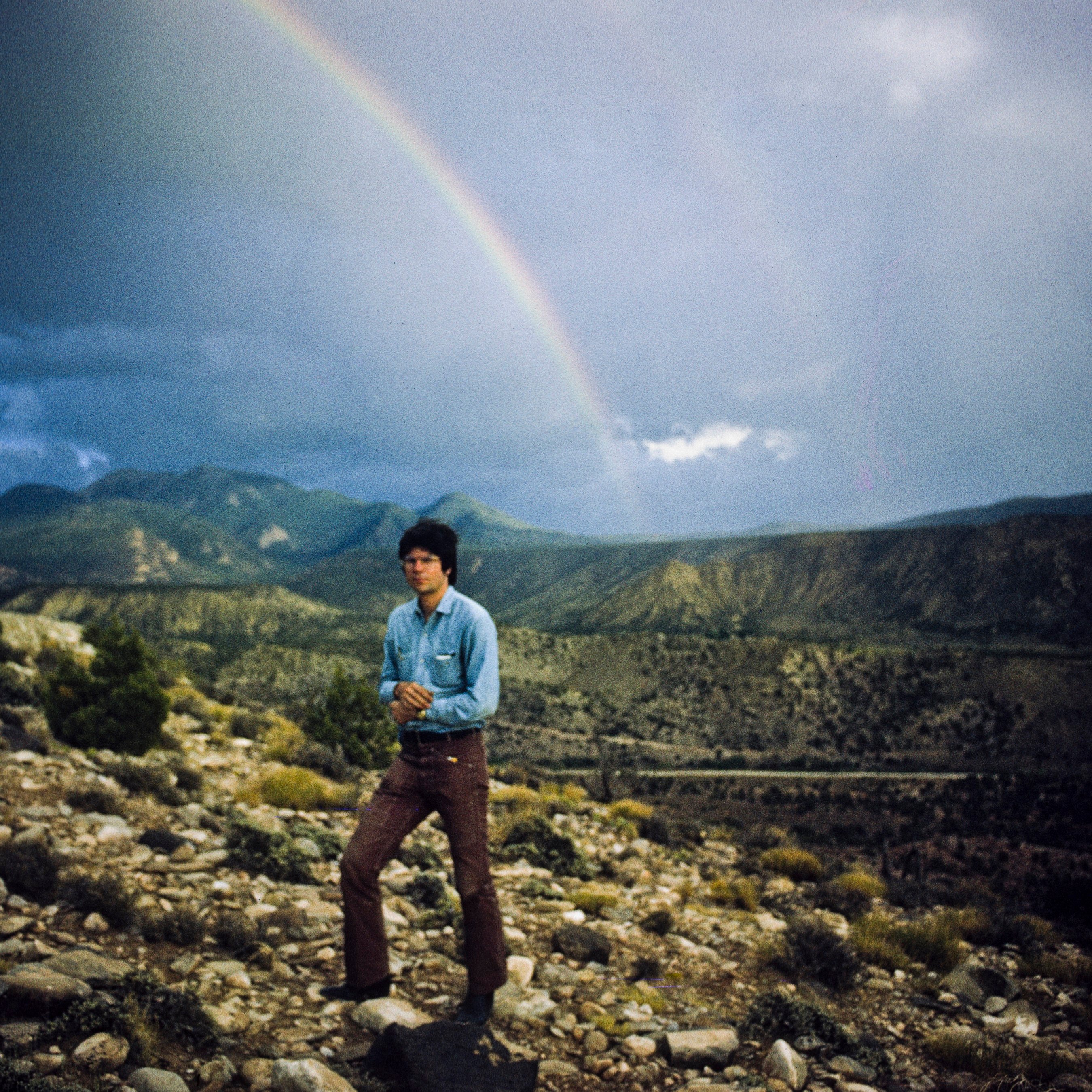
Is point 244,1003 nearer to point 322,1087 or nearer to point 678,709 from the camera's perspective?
point 322,1087

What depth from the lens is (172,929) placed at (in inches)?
181

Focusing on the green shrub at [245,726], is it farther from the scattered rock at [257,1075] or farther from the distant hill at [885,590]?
the distant hill at [885,590]

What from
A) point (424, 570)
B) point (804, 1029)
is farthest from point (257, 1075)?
point (804, 1029)

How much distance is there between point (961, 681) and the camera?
214ft

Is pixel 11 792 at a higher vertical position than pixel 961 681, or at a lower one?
higher

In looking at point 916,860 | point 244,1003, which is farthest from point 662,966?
point 916,860

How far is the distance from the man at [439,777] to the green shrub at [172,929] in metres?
1.32

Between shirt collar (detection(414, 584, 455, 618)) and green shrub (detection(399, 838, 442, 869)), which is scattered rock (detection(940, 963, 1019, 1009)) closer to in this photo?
green shrub (detection(399, 838, 442, 869))

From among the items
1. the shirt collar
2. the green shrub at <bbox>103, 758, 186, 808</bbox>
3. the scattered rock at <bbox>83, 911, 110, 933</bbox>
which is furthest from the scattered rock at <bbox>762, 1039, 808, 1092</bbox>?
the green shrub at <bbox>103, 758, 186, 808</bbox>

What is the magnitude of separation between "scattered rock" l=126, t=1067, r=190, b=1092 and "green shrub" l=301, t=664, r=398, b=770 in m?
13.2

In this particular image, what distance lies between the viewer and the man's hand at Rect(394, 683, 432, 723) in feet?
12.1

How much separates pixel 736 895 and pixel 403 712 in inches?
227

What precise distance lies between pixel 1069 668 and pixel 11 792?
76721mm

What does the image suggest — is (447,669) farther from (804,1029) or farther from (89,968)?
(804,1029)
